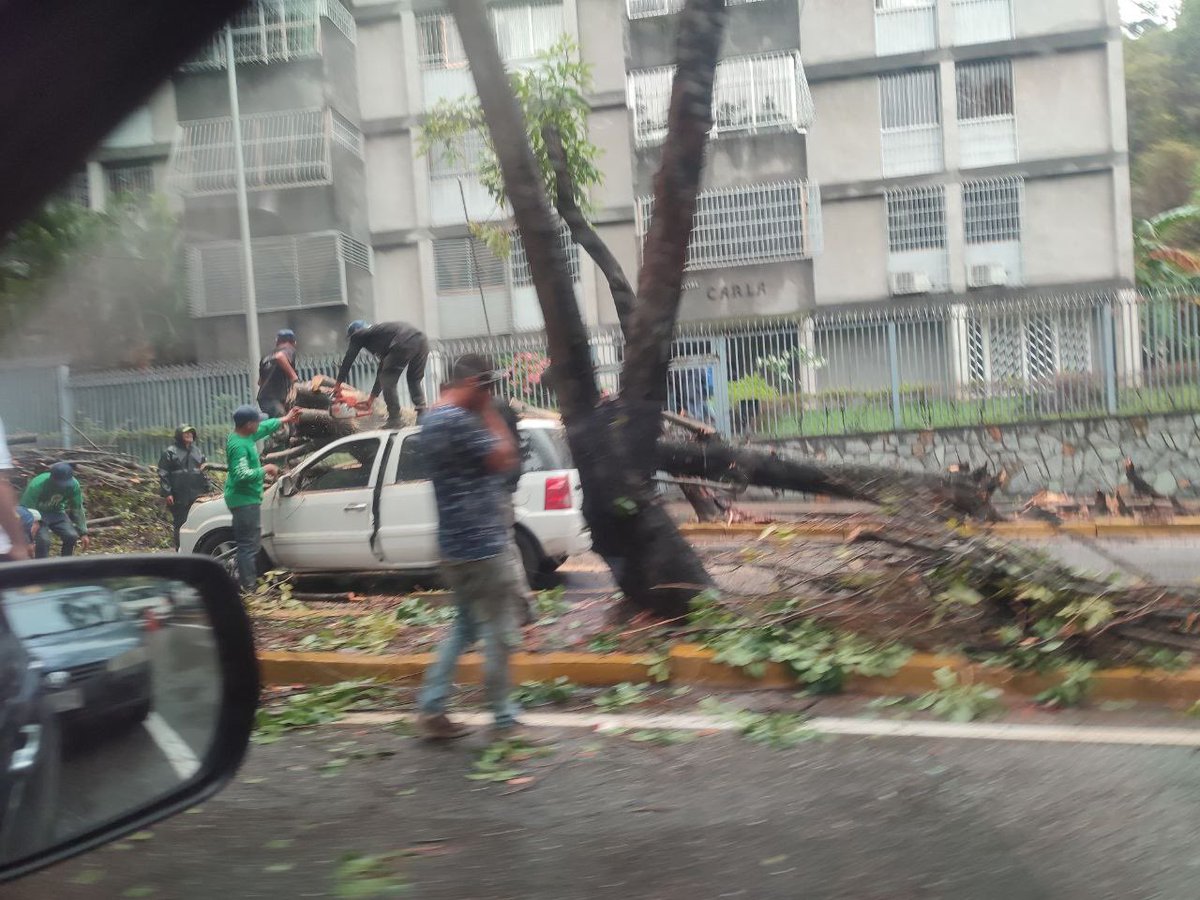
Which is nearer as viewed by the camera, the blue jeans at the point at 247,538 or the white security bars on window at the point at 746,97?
the blue jeans at the point at 247,538

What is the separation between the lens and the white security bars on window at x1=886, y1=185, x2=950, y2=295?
2128 cm

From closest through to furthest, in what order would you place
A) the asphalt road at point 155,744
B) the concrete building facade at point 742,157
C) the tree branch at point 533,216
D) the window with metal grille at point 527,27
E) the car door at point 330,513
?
the asphalt road at point 155,744 → the tree branch at point 533,216 → the car door at point 330,513 → the concrete building facade at point 742,157 → the window with metal grille at point 527,27

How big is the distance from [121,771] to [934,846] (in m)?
2.55

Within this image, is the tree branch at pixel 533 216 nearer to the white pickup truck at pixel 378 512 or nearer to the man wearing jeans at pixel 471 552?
the man wearing jeans at pixel 471 552

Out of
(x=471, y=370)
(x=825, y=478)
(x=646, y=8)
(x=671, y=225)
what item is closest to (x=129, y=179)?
(x=646, y=8)

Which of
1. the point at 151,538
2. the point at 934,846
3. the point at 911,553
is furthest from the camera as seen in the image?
the point at 151,538

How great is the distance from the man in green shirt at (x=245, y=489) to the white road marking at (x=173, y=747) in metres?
6.71

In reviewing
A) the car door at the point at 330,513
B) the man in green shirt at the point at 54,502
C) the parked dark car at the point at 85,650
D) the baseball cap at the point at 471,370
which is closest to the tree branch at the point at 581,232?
the baseball cap at the point at 471,370

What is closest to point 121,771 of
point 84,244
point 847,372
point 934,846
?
point 934,846

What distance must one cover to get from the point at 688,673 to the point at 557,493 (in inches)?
131

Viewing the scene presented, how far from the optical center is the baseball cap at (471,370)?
484cm

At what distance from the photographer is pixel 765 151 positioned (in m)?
21.2

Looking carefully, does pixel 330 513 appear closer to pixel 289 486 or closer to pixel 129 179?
pixel 289 486

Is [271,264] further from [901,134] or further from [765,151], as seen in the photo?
[901,134]
